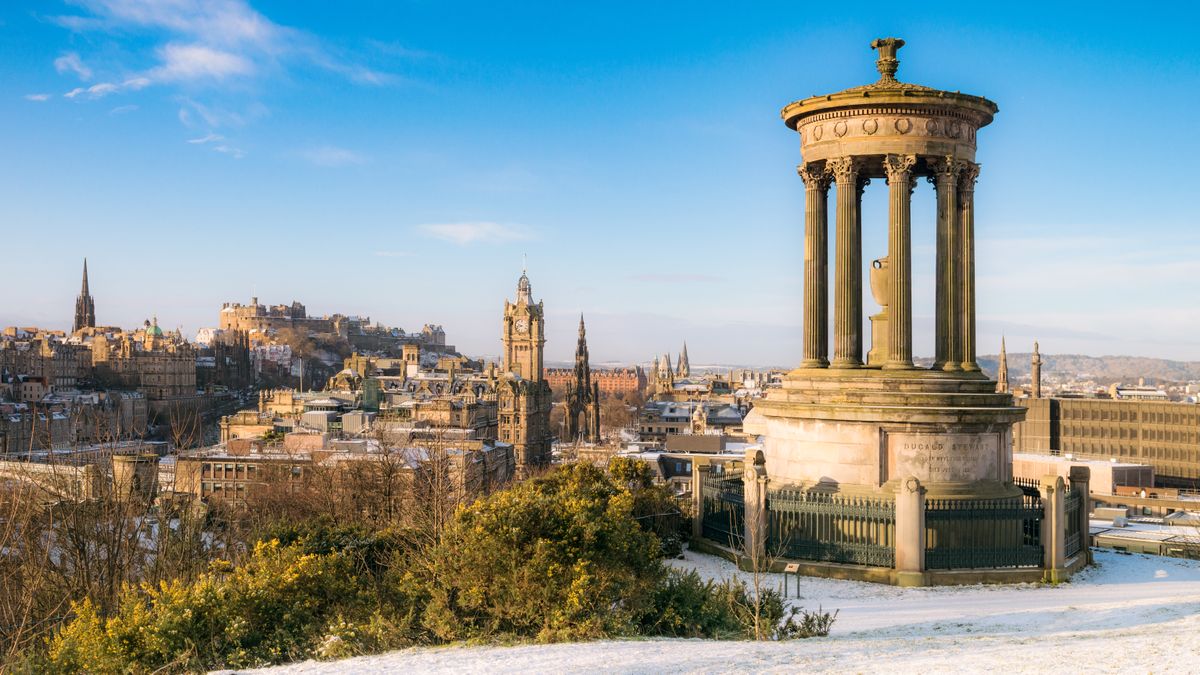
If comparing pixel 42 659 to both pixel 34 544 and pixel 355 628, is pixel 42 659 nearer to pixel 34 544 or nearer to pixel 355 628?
pixel 355 628

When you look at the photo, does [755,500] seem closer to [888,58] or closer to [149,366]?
[888,58]

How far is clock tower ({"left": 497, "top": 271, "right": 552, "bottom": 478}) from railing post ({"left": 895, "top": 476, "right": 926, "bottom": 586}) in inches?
2884

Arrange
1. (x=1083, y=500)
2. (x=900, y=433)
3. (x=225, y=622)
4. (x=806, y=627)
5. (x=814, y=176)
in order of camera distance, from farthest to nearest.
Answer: (x=814, y=176)
(x=1083, y=500)
(x=900, y=433)
(x=806, y=627)
(x=225, y=622)

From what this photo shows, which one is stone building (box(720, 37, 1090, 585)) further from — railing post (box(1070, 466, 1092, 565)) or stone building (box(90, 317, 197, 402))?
stone building (box(90, 317, 197, 402))

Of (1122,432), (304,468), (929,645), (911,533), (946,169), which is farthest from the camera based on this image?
(1122,432)

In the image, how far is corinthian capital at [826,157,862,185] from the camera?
2256 centimetres

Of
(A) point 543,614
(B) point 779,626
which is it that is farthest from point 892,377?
(A) point 543,614

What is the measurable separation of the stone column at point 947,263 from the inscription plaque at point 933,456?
204 cm

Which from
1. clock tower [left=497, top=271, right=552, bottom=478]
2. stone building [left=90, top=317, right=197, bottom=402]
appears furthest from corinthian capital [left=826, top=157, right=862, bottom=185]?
stone building [left=90, top=317, right=197, bottom=402]

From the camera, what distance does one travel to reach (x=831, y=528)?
65.4ft

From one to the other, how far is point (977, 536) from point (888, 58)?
1003cm

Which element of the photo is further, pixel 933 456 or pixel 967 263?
pixel 967 263

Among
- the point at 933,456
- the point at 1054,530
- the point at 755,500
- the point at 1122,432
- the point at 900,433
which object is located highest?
the point at 900,433

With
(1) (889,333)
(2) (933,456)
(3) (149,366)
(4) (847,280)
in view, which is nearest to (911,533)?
(2) (933,456)
